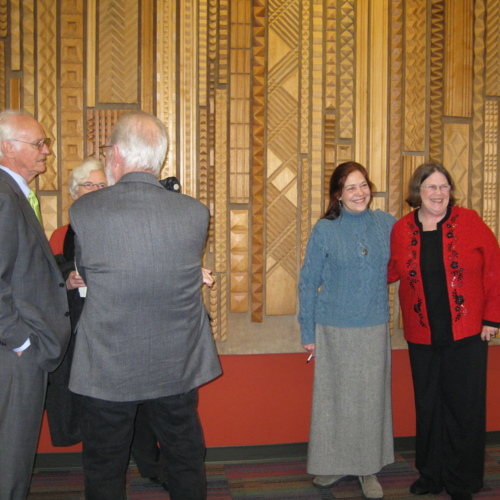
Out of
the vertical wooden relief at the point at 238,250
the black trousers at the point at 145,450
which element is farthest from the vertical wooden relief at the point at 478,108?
the black trousers at the point at 145,450

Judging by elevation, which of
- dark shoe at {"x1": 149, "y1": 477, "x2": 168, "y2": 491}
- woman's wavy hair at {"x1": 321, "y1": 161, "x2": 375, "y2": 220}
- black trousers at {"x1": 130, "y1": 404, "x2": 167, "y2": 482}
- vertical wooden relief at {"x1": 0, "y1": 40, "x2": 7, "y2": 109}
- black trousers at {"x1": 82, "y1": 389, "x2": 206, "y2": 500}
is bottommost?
dark shoe at {"x1": 149, "y1": 477, "x2": 168, "y2": 491}

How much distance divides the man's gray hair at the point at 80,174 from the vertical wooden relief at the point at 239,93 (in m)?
0.73

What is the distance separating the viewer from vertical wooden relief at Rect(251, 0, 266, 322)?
2.93 m

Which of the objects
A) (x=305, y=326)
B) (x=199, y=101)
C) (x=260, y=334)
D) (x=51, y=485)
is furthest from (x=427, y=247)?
(x=51, y=485)

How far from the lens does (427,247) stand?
2.50 metres

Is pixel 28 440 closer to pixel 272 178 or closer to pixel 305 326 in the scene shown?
pixel 305 326

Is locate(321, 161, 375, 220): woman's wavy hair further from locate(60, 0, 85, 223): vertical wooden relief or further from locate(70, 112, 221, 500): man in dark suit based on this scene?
locate(60, 0, 85, 223): vertical wooden relief

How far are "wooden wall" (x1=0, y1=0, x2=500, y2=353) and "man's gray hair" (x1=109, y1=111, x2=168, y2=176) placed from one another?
1.20 metres

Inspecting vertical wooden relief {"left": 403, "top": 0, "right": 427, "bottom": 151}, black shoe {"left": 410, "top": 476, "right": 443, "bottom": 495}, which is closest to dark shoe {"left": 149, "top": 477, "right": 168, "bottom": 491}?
black shoe {"left": 410, "top": 476, "right": 443, "bottom": 495}

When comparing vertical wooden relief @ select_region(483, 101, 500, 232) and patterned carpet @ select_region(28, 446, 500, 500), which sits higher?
vertical wooden relief @ select_region(483, 101, 500, 232)

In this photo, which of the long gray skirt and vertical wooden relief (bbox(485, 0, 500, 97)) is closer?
the long gray skirt

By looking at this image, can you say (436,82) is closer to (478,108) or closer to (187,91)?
(478,108)

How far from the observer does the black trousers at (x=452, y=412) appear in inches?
98.1

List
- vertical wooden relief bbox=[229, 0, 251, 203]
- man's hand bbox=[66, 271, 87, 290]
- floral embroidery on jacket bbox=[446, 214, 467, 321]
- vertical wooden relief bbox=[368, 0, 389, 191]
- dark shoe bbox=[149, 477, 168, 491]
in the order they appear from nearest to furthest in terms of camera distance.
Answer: man's hand bbox=[66, 271, 87, 290], floral embroidery on jacket bbox=[446, 214, 467, 321], dark shoe bbox=[149, 477, 168, 491], vertical wooden relief bbox=[229, 0, 251, 203], vertical wooden relief bbox=[368, 0, 389, 191]
